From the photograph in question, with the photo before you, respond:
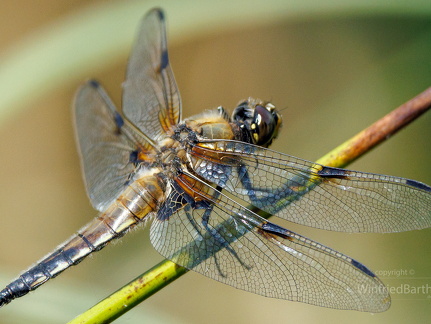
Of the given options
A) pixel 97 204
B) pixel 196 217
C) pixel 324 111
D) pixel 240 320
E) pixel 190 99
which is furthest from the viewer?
pixel 190 99

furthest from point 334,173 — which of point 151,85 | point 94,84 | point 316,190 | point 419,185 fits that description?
point 94,84

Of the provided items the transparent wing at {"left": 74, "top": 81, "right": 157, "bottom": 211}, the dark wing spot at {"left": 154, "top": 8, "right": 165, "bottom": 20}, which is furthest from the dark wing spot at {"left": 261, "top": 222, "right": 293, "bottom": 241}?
the dark wing spot at {"left": 154, "top": 8, "right": 165, "bottom": 20}

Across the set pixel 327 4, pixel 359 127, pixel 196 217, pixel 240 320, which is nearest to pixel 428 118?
pixel 359 127

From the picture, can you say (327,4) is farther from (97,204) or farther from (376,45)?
(376,45)

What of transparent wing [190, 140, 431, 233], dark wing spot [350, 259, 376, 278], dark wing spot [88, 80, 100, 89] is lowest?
dark wing spot [350, 259, 376, 278]

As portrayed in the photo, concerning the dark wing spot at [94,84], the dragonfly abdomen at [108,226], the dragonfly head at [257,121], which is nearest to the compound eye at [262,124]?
the dragonfly head at [257,121]

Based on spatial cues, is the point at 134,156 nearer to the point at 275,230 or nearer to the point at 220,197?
the point at 220,197

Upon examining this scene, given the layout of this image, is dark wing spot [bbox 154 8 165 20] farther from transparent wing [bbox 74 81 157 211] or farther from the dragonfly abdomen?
the dragonfly abdomen

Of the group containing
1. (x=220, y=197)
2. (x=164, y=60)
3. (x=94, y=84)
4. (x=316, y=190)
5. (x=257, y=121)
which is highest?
(x=164, y=60)
